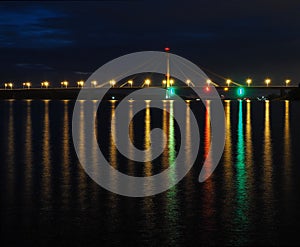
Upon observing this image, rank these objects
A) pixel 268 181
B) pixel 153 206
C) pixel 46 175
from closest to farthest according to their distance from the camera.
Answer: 1. pixel 153 206
2. pixel 268 181
3. pixel 46 175

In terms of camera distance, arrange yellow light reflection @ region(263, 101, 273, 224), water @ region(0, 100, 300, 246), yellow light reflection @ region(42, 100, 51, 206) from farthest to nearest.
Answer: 1. yellow light reflection @ region(42, 100, 51, 206)
2. yellow light reflection @ region(263, 101, 273, 224)
3. water @ region(0, 100, 300, 246)

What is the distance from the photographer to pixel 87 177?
1390cm

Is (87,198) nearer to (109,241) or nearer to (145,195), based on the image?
(145,195)

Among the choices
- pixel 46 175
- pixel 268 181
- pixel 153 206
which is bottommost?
pixel 153 206

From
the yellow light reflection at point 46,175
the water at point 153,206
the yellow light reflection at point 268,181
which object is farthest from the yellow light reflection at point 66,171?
the yellow light reflection at point 268,181

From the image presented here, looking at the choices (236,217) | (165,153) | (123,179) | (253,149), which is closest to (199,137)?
(253,149)

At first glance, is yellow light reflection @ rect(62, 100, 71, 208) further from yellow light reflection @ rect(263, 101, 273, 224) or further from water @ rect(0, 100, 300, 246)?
yellow light reflection @ rect(263, 101, 273, 224)

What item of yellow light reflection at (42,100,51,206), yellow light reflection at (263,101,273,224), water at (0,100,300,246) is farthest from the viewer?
yellow light reflection at (42,100,51,206)

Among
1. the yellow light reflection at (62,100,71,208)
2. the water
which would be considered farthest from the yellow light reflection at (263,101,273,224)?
the yellow light reflection at (62,100,71,208)

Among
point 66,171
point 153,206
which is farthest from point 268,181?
point 66,171

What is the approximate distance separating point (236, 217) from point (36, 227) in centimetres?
346

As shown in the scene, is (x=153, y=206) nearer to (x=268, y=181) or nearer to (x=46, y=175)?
(x=268, y=181)

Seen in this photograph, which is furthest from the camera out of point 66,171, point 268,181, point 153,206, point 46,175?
point 66,171

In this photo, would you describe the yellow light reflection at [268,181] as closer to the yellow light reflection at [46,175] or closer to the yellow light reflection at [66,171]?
the yellow light reflection at [66,171]
